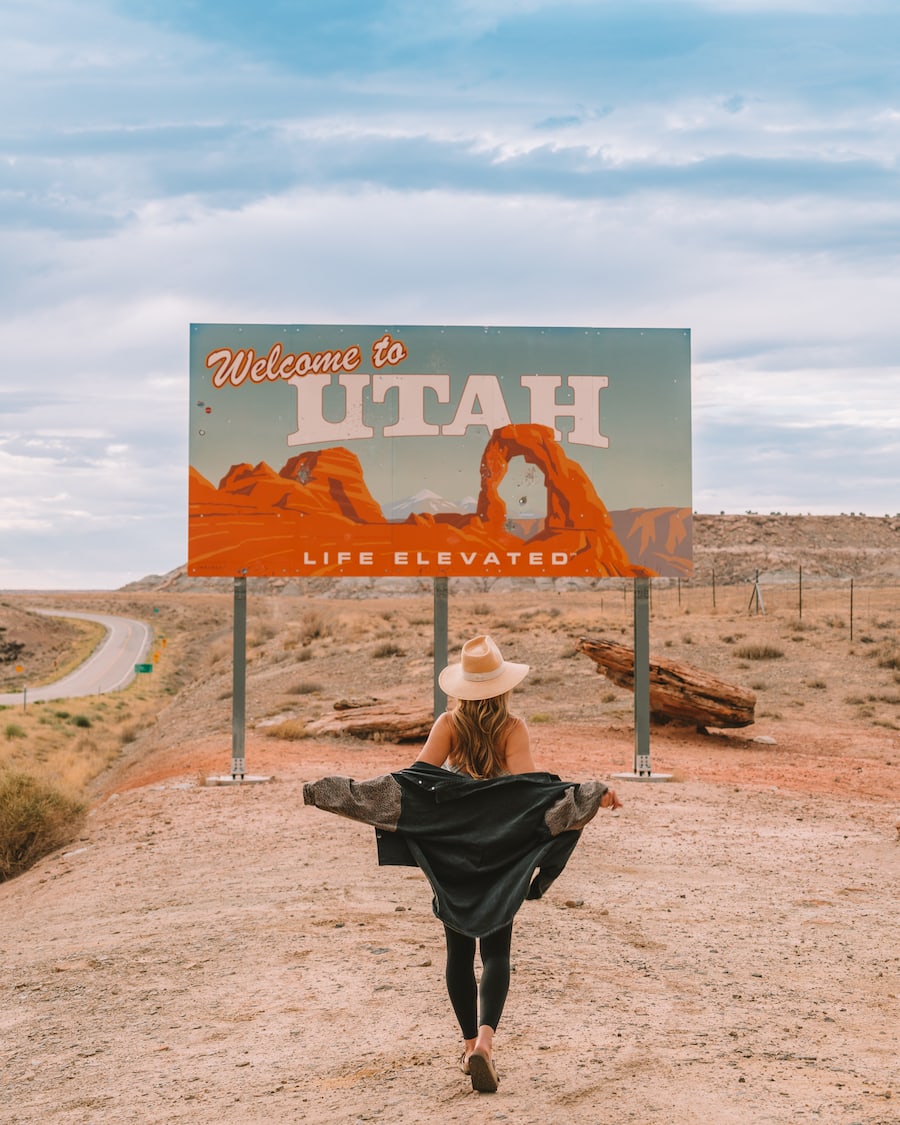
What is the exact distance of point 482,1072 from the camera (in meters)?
5.11

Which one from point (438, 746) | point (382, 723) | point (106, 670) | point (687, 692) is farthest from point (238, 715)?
point (106, 670)

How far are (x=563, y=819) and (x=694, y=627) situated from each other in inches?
1310

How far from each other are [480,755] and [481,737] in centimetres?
8

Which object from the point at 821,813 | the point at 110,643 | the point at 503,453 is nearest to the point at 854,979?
the point at 821,813

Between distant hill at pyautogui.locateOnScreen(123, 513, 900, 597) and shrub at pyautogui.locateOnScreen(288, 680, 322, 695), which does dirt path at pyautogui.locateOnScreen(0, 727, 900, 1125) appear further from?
distant hill at pyautogui.locateOnScreen(123, 513, 900, 597)

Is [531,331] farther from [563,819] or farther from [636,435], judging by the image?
[563,819]

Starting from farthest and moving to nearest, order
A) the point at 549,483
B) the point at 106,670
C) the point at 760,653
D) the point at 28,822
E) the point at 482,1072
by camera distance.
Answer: the point at 106,670
the point at 760,653
the point at 549,483
the point at 28,822
the point at 482,1072

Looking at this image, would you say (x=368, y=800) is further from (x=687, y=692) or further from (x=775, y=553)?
(x=775, y=553)

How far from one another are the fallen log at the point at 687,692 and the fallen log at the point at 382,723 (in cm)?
325

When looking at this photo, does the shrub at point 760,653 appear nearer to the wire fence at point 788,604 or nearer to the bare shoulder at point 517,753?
the wire fence at point 788,604

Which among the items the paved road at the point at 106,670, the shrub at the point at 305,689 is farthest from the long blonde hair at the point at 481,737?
the paved road at the point at 106,670

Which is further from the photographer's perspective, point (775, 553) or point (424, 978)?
point (775, 553)

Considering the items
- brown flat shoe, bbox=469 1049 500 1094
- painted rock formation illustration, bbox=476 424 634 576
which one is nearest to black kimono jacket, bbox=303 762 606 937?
brown flat shoe, bbox=469 1049 500 1094

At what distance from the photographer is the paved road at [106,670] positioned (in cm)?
5147
